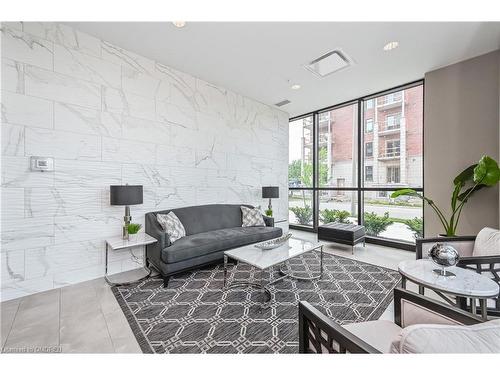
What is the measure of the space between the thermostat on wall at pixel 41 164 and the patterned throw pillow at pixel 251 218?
2894 millimetres

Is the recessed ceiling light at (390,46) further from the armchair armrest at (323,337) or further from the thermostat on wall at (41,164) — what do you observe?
the thermostat on wall at (41,164)

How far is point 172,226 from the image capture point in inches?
127

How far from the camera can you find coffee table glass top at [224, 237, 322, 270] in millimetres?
2395

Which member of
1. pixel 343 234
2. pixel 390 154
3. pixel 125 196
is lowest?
pixel 343 234

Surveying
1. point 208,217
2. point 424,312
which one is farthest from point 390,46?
point 208,217

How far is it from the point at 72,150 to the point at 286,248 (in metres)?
2.96

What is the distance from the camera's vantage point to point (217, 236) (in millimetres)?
3359

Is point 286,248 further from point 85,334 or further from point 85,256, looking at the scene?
point 85,256

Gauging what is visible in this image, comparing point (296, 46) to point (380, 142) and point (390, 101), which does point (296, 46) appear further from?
point (380, 142)

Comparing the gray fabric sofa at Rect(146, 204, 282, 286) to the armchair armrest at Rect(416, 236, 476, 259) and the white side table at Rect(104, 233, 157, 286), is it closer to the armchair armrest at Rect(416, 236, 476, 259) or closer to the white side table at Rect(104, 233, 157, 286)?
the white side table at Rect(104, 233, 157, 286)

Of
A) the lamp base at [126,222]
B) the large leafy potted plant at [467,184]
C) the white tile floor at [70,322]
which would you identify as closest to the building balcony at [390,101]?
the large leafy potted plant at [467,184]

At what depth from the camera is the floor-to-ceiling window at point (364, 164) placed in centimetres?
429

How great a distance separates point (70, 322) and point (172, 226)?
1450 millimetres
